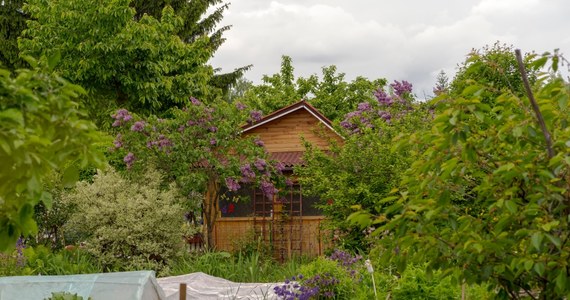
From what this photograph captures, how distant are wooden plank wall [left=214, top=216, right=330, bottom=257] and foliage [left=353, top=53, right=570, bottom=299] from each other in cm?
1627

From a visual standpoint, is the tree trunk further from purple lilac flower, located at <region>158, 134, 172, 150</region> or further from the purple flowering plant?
the purple flowering plant

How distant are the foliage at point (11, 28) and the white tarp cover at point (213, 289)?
21538mm

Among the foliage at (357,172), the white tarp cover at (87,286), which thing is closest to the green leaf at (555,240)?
the white tarp cover at (87,286)

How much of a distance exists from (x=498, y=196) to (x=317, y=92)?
114 ft

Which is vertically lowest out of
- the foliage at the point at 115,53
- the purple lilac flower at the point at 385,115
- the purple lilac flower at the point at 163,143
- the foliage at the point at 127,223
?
the foliage at the point at 127,223

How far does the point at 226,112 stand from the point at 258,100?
19057mm

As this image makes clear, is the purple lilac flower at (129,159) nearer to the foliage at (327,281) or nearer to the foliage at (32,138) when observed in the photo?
the foliage at (327,281)

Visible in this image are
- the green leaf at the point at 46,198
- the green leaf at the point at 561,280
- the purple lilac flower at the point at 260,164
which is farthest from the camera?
the purple lilac flower at the point at 260,164

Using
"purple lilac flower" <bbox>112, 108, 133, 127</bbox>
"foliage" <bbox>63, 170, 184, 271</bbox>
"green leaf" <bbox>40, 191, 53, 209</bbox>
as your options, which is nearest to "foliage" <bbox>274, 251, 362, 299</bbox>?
"foliage" <bbox>63, 170, 184, 271</bbox>

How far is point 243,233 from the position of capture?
22594 millimetres

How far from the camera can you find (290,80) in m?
41.8

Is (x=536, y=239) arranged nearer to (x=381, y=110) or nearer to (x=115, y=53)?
(x=381, y=110)

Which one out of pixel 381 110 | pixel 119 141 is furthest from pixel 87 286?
pixel 381 110

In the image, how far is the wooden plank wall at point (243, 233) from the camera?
2208 cm
